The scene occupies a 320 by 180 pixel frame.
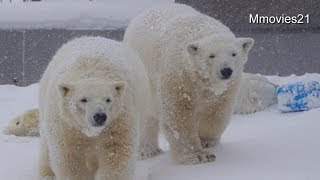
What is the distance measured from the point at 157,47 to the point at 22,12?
5.38 m

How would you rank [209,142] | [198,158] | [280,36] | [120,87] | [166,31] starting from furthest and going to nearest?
[280,36] < [209,142] < [166,31] < [198,158] < [120,87]

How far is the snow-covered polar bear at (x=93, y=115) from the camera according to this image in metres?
4.10

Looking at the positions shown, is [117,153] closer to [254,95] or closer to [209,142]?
[209,142]

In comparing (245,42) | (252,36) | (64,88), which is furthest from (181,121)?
(252,36)

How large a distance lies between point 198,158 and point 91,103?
1.53 metres

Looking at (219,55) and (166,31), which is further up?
(166,31)

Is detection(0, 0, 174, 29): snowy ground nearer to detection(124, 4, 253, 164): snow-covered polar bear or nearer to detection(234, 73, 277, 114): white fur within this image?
detection(234, 73, 277, 114): white fur

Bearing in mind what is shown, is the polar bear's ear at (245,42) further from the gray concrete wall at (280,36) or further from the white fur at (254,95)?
the gray concrete wall at (280,36)

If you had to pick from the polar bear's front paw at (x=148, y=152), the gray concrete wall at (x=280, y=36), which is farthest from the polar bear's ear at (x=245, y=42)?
the gray concrete wall at (x=280, y=36)

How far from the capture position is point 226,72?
4.96 m

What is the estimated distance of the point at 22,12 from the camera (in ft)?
34.6

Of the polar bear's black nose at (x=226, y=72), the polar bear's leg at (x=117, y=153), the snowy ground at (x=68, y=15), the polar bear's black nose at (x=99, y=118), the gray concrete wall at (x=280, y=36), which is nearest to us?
the polar bear's black nose at (x=99, y=118)

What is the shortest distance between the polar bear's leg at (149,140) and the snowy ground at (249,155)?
121 mm

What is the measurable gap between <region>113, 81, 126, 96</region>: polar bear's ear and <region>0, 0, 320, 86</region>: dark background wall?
229 inches
